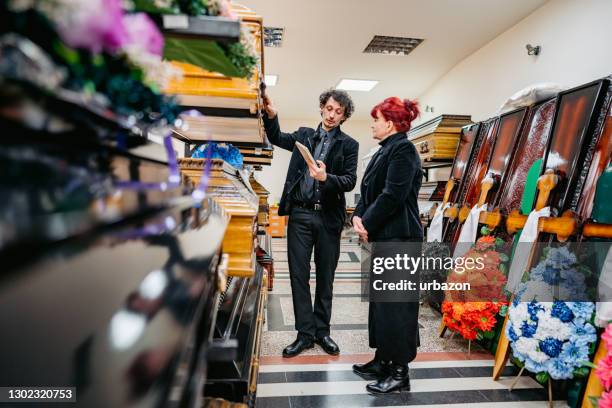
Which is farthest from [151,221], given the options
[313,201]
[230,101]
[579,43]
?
[579,43]

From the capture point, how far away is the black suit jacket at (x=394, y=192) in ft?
6.57

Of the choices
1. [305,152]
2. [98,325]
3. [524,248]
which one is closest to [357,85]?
[524,248]

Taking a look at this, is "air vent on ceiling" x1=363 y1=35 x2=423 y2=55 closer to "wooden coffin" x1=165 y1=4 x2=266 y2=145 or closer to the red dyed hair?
the red dyed hair

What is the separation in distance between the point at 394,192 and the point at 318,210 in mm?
647

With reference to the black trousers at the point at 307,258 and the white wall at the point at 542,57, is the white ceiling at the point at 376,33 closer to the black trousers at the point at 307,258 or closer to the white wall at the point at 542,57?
the white wall at the point at 542,57

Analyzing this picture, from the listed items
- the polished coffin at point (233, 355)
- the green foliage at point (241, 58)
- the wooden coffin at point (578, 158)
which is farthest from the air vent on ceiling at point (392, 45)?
the green foliage at point (241, 58)

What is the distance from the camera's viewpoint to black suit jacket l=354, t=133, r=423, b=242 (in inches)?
78.8

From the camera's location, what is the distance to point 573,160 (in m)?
2.36

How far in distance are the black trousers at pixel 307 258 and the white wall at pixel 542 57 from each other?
280 cm

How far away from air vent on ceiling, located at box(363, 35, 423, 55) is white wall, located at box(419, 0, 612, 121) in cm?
98

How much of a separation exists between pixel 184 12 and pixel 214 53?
0.38ft

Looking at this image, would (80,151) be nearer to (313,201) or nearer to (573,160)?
(313,201)

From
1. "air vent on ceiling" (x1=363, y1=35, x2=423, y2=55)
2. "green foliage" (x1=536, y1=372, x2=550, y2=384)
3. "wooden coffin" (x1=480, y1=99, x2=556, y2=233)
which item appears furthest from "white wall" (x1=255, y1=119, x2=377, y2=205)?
"green foliage" (x1=536, y1=372, x2=550, y2=384)

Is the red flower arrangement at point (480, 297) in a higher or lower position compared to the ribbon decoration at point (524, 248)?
lower
